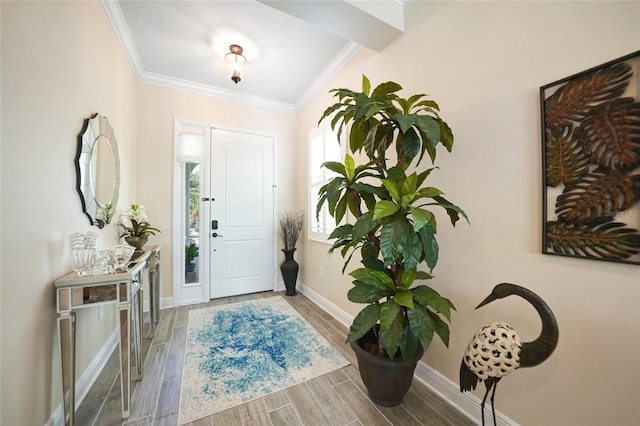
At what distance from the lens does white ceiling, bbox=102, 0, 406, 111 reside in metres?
1.75

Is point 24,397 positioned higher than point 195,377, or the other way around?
point 24,397

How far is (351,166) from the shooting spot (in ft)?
4.75

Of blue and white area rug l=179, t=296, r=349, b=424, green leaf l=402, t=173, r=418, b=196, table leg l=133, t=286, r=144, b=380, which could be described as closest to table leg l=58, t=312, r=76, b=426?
table leg l=133, t=286, r=144, b=380

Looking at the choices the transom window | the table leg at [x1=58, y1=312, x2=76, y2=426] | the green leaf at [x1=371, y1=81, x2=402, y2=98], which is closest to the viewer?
the table leg at [x1=58, y1=312, x2=76, y2=426]

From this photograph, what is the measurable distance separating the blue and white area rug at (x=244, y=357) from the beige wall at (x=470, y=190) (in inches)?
27.8

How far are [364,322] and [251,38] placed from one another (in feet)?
8.77

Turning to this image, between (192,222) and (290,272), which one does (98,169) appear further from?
(290,272)

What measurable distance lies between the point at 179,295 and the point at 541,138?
12.2ft

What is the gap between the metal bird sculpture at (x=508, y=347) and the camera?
0.91 meters

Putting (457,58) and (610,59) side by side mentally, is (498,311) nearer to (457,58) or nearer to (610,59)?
(610,59)

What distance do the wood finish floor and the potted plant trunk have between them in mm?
1671

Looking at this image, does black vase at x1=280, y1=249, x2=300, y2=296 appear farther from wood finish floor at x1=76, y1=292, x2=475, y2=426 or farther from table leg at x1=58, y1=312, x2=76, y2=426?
table leg at x1=58, y1=312, x2=76, y2=426

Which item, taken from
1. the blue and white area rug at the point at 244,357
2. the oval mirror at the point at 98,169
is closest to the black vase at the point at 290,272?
the blue and white area rug at the point at 244,357

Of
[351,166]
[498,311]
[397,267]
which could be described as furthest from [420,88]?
[498,311]
